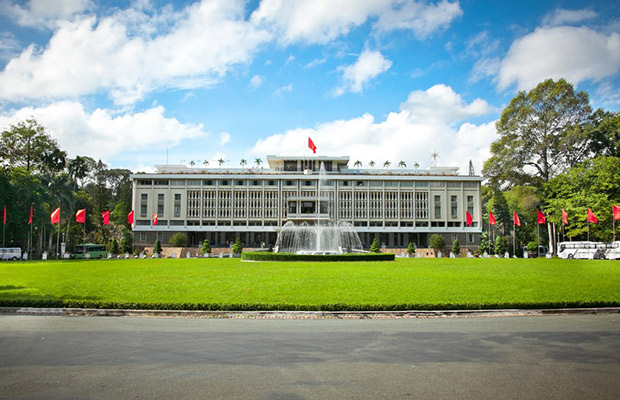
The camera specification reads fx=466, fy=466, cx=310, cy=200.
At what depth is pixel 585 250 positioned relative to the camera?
4706 cm

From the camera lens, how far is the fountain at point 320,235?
60.3 m

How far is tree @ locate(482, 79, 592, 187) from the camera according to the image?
57938 millimetres

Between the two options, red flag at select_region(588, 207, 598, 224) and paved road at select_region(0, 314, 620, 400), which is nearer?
paved road at select_region(0, 314, 620, 400)

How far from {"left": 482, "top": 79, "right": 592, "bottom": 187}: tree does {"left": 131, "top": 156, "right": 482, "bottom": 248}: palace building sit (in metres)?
17.4

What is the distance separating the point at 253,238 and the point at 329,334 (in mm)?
69123

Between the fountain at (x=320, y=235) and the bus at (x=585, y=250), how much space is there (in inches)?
892

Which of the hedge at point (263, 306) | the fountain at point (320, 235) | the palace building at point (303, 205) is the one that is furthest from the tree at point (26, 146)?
the hedge at point (263, 306)

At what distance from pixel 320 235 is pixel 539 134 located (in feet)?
101

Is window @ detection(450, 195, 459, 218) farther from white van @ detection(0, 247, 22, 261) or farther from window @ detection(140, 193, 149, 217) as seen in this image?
white van @ detection(0, 247, 22, 261)

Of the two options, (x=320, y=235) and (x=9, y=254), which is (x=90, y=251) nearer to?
(x=9, y=254)

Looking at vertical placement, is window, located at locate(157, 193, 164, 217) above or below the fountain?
above

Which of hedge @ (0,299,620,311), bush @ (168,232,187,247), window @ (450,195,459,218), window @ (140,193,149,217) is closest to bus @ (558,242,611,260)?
window @ (450,195,459,218)

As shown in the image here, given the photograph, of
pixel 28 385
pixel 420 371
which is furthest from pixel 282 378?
pixel 28 385

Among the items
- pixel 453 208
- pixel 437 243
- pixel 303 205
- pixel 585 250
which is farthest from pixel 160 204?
pixel 585 250
